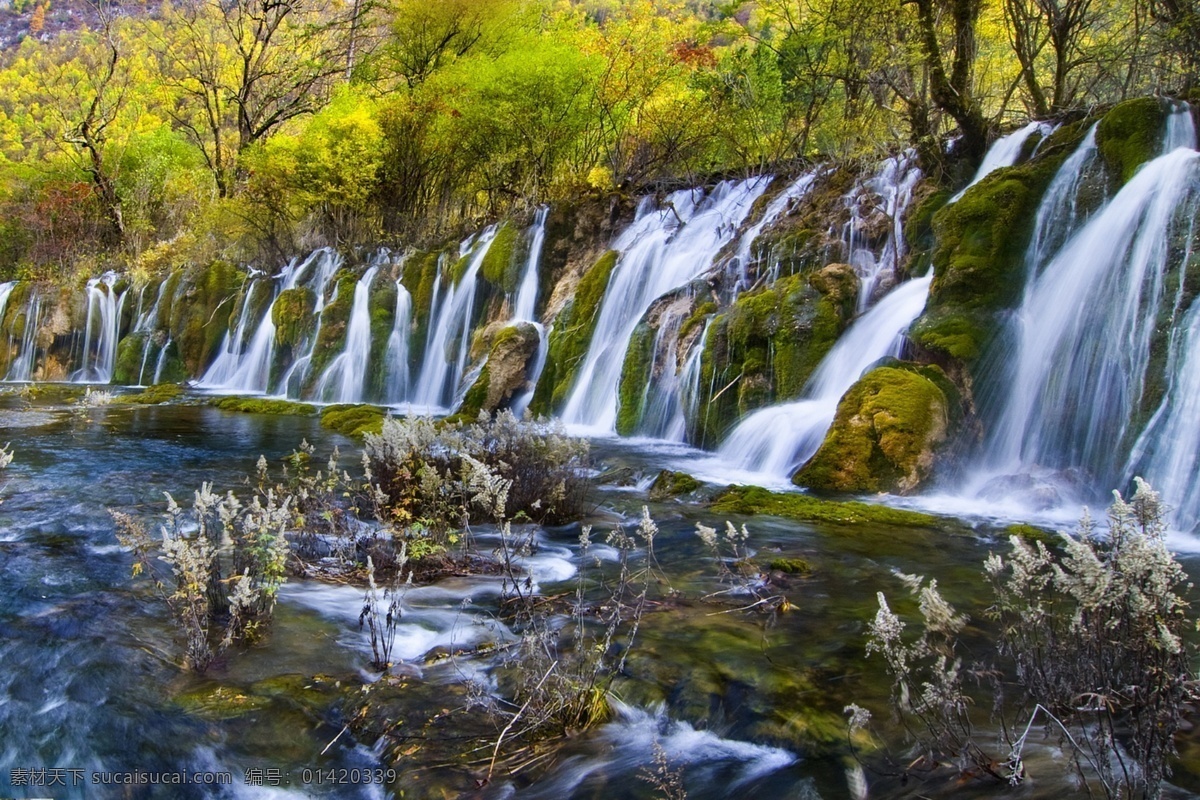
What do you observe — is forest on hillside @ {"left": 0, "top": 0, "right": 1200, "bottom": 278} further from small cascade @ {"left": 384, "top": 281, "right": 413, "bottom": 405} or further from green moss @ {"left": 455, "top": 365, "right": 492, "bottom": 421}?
green moss @ {"left": 455, "top": 365, "right": 492, "bottom": 421}

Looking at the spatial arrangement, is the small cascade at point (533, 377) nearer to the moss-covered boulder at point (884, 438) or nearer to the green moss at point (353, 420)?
the green moss at point (353, 420)

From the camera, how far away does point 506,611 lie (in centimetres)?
540

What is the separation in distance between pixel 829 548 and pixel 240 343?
25.3 metres

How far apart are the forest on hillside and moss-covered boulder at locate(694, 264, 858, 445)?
3.41 meters

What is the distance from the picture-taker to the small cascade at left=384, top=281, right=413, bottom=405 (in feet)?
72.7

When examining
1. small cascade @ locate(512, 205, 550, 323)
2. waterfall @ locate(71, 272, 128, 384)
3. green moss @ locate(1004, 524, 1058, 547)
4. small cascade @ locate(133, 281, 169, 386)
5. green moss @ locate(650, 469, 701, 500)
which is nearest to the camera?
green moss @ locate(1004, 524, 1058, 547)

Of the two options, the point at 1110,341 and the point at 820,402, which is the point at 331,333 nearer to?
the point at 820,402

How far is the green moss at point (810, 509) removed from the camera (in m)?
7.99

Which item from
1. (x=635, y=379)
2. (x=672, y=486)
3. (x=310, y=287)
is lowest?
(x=672, y=486)

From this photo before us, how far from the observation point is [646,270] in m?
17.5

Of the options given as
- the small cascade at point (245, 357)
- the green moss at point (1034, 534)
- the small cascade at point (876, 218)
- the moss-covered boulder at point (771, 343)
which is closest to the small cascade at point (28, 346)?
the small cascade at point (245, 357)

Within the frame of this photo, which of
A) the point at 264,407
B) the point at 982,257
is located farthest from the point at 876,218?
the point at 264,407

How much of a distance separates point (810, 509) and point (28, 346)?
1304 inches

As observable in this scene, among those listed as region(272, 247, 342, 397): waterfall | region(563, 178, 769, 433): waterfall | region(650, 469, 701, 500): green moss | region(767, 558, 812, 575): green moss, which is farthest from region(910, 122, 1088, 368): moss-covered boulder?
region(272, 247, 342, 397): waterfall
